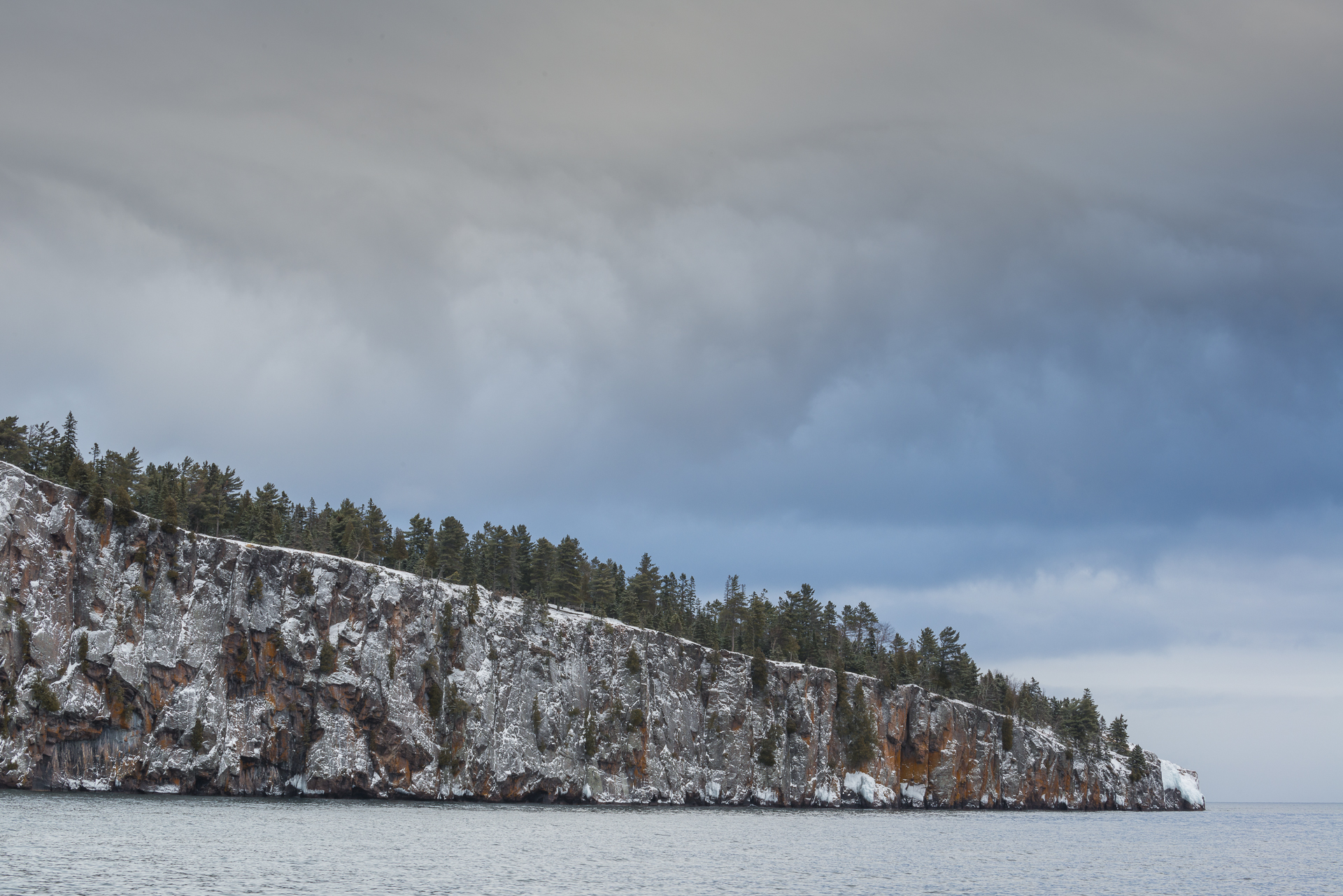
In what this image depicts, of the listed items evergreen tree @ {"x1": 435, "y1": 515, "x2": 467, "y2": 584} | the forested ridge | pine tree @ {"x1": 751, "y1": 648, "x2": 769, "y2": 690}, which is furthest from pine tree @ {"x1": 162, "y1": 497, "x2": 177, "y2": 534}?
pine tree @ {"x1": 751, "y1": 648, "x2": 769, "y2": 690}

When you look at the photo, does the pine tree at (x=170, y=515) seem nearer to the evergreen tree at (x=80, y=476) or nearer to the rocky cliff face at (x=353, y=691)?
the rocky cliff face at (x=353, y=691)

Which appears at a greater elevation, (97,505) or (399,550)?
(399,550)

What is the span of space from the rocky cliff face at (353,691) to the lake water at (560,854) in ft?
37.8

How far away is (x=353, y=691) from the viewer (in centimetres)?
12369

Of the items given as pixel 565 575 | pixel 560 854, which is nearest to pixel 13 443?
pixel 565 575

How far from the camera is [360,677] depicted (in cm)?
12475

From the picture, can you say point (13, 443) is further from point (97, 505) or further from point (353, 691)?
point (353, 691)

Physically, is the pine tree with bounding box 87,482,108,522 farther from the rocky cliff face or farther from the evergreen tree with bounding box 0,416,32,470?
the evergreen tree with bounding box 0,416,32,470

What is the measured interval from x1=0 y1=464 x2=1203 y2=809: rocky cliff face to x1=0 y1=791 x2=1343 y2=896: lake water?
37.8 ft

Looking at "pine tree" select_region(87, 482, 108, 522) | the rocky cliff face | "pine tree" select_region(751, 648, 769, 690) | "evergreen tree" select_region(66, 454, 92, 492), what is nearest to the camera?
the rocky cliff face

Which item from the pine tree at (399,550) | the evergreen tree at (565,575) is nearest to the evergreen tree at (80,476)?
the pine tree at (399,550)

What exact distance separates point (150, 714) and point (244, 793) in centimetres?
1425

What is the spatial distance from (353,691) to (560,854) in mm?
66627

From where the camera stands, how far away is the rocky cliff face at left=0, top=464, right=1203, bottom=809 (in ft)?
349
